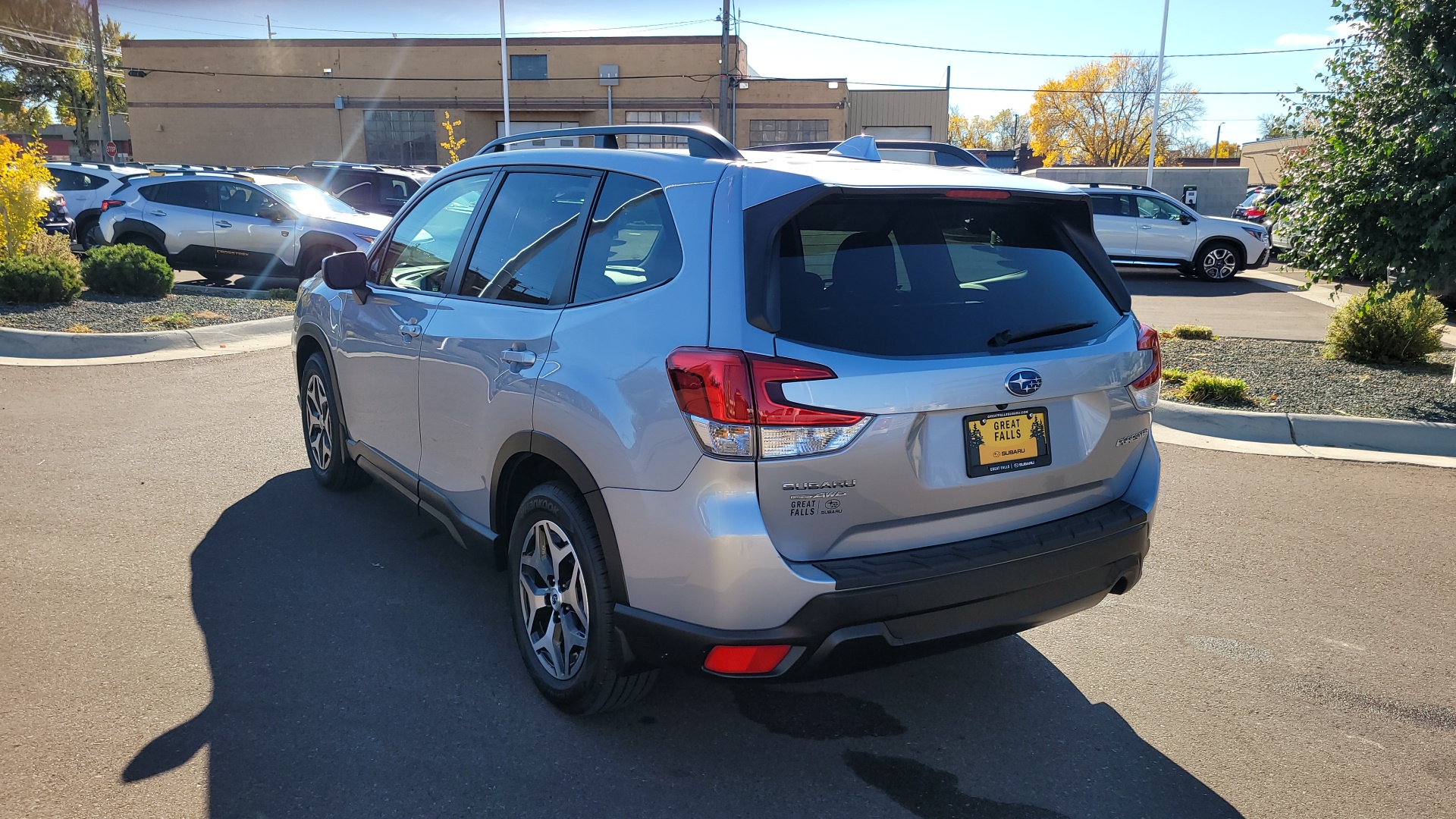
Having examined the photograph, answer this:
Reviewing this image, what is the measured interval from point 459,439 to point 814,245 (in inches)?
66.2

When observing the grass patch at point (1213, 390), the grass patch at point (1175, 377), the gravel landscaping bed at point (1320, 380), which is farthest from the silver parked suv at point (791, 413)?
the grass patch at point (1175, 377)

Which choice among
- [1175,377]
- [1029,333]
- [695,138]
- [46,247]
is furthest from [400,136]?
[1029,333]

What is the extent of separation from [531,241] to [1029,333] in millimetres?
1782

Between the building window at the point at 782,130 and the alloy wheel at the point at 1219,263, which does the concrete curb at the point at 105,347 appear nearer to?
the alloy wheel at the point at 1219,263

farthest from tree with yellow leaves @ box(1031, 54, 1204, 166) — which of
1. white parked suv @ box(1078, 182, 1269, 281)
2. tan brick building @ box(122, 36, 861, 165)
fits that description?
white parked suv @ box(1078, 182, 1269, 281)

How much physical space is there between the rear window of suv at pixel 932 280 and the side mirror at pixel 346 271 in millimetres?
2535

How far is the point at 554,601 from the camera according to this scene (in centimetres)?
338

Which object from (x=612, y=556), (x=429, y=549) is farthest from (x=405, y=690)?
(x=429, y=549)

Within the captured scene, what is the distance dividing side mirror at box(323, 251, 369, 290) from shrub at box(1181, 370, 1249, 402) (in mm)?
6207

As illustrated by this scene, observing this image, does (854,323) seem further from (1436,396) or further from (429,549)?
(1436,396)

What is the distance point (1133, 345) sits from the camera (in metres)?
3.30

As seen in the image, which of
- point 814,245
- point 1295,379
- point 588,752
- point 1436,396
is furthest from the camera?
point 1295,379

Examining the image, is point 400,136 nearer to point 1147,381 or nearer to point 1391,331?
point 1391,331

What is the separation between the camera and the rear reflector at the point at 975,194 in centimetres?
306
